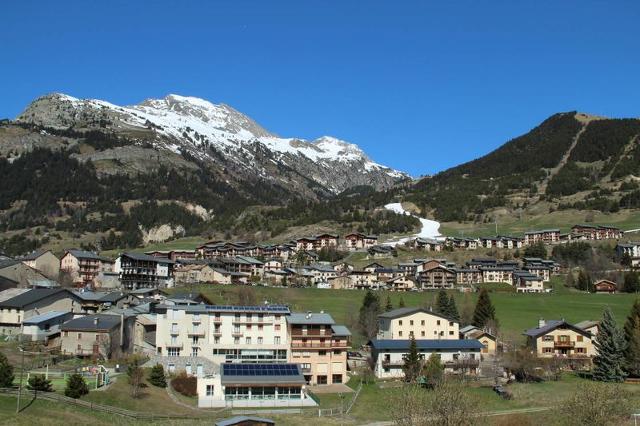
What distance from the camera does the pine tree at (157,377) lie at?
5422 centimetres

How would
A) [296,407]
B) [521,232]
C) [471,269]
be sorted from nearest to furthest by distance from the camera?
[296,407]
[471,269]
[521,232]

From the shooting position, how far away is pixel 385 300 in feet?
324

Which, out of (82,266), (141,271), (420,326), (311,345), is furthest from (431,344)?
(82,266)

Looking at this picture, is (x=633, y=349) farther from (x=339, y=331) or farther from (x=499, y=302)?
(x=499, y=302)

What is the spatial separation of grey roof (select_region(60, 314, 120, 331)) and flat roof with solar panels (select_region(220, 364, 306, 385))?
15209 mm

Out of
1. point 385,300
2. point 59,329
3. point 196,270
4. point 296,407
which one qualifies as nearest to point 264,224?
point 196,270

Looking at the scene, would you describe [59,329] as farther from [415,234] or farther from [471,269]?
[415,234]

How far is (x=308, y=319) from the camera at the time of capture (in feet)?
215

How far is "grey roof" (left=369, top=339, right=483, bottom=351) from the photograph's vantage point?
67.0m

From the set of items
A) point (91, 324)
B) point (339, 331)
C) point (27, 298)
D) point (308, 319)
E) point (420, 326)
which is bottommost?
point (339, 331)

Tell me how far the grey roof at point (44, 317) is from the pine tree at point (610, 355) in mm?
58244

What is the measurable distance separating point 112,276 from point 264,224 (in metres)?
82.6

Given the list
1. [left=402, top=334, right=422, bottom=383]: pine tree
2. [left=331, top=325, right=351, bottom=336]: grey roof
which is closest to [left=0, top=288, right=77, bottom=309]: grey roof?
[left=331, top=325, right=351, bottom=336]: grey roof

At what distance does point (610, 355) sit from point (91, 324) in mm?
51839
